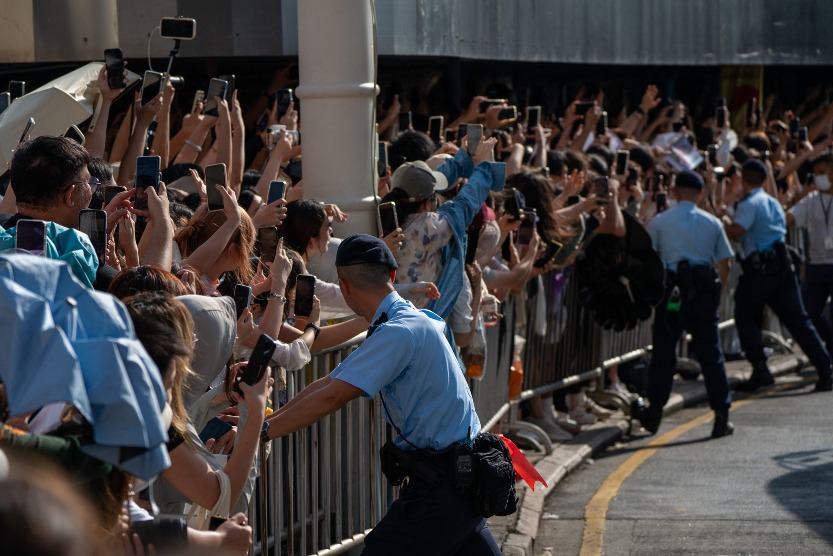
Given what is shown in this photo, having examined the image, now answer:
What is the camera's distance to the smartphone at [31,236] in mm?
4188

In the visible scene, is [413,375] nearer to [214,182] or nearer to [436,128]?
[214,182]

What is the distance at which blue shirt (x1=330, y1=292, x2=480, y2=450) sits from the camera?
16.9ft

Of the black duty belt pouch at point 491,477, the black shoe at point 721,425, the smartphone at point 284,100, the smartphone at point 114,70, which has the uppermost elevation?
the smartphone at point 114,70

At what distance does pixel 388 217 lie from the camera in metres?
7.26

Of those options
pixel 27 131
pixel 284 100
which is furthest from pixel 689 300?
pixel 27 131

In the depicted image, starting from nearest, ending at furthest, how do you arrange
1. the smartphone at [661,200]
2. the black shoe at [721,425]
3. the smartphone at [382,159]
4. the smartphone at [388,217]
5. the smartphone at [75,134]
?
1. the smartphone at [75,134]
2. the smartphone at [388,217]
3. the smartphone at [382,159]
4. the black shoe at [721,425]
5. the smartphone at [661,200]

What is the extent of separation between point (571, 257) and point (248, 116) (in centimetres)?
335

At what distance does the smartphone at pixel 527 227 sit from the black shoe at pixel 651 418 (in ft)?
8.47

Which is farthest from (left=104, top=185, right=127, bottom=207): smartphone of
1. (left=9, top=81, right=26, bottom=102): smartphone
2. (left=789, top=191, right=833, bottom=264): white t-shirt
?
(left=789, top=191, right=833, bottom=264): white t-shirt

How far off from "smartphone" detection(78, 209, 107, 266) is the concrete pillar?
9.14ft

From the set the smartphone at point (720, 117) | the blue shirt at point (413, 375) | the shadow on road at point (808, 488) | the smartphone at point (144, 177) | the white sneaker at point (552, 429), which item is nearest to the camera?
the blue shirt at point (413, 375)

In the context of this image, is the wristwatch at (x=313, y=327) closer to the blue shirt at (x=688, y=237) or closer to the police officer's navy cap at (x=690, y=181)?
the blue shirt at (x=688, y=237)

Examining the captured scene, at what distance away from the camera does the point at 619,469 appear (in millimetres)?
10266

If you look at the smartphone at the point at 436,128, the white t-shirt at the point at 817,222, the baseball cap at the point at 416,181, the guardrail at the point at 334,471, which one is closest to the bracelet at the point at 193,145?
the baseball cap at the point at 416,181
